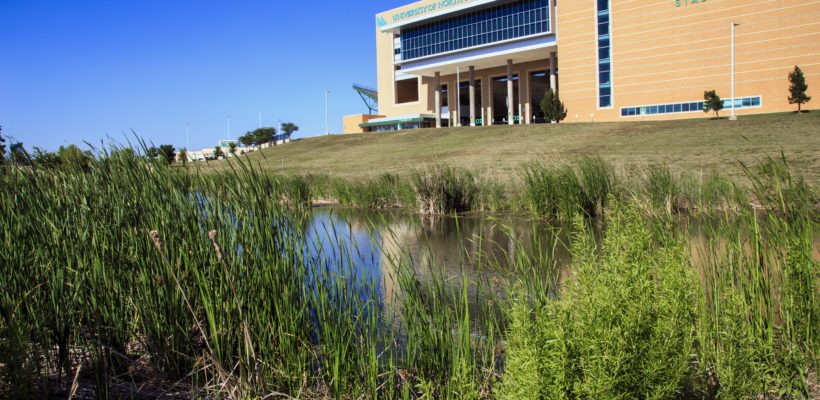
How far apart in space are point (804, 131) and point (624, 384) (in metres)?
28.1

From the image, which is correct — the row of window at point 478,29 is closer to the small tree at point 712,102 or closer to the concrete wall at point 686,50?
the concrete wall at point 686,50

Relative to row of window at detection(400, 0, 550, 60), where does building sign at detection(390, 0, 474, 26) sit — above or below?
above

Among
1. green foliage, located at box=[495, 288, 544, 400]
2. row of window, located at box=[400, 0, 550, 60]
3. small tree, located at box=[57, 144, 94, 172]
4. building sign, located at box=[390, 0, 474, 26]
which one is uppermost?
building sign, located at box=[390, 0, 474, 26]

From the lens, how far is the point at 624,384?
2.31m

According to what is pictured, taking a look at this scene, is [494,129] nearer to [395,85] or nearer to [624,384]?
[395,85]

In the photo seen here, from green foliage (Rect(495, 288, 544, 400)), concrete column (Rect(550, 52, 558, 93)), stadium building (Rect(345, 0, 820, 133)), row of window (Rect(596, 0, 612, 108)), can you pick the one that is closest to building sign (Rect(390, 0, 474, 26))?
stadium building (Rect(345, 0, 820, 133))

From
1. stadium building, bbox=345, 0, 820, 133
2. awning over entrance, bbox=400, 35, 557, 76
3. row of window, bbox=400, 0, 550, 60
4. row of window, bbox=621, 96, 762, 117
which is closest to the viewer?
stadium building, bbox=345, 0, 820, 133

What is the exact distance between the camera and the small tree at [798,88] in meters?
38.4

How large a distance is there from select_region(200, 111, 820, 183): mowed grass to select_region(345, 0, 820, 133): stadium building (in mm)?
10033

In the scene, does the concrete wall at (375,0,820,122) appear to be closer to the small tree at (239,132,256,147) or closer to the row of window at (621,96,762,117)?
the row of window at (621,96,762,117)

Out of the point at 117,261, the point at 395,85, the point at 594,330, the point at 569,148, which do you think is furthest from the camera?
the point at 395,85

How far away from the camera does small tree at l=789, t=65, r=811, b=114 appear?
126 ft

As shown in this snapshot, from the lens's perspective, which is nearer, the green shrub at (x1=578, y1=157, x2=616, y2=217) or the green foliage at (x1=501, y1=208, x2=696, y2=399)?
the green foliage at (x1=501, y1=208, x2=696, y2=399)

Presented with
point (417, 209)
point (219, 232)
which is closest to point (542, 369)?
point (219, 232)
